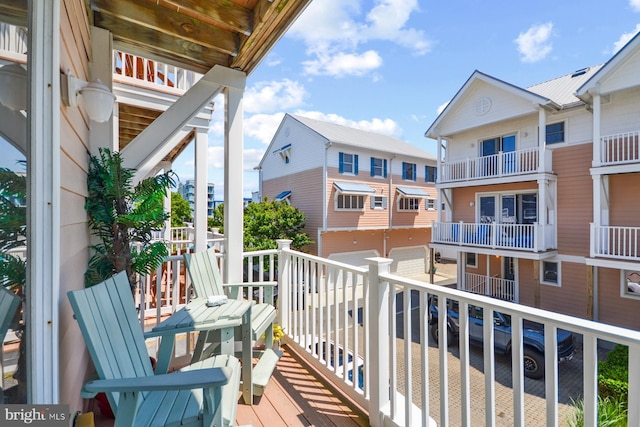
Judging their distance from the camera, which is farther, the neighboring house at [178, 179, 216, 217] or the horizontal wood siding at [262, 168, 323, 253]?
the horizontal wood siding at [262, 168, 323, 253]

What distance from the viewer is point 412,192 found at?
14.2 metres

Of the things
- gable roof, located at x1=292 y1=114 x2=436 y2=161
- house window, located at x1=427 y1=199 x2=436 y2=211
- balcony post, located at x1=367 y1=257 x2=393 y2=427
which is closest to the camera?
balcony post, located at x1=367 y1=257 x2=393 y2=427

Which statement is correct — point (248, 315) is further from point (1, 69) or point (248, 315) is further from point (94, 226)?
point (1, 69)

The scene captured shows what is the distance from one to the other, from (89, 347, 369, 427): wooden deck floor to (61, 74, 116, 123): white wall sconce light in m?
1.93

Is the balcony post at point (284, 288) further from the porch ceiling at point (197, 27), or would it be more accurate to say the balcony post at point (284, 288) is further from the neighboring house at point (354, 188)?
the neighboring house at point (354, 188)

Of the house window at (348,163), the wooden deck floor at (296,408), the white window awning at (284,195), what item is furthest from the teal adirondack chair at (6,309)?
the white window awning at (284,195)

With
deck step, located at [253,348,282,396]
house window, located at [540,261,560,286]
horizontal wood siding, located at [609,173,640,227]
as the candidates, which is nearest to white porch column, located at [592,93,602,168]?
horizontal wood siding, located at [609,173,640,227]

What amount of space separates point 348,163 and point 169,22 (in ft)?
34.7

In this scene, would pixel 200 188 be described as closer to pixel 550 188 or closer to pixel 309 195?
pixel 309 195

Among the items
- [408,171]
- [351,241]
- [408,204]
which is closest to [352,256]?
[351,241]

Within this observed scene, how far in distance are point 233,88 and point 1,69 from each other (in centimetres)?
212

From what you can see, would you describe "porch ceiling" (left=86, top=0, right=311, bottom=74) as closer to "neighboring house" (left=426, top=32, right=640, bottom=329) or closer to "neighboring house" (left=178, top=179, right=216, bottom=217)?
"neighboring house" (left=178, top=179, right=216, bottom=217)

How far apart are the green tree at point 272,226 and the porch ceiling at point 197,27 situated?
26.7ft

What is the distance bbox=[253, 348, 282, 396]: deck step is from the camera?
87.4 inches
